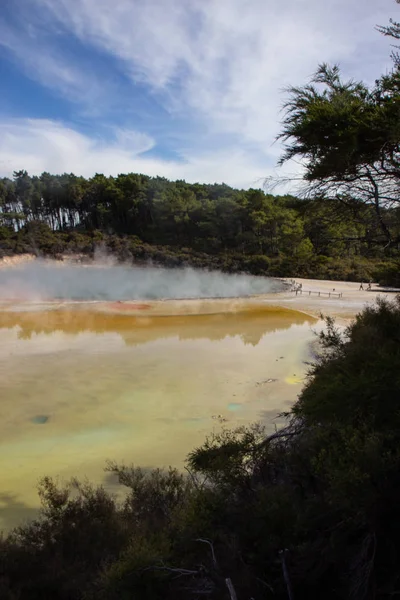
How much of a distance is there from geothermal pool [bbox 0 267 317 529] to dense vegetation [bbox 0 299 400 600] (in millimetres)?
1610

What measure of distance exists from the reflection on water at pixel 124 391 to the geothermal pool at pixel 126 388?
2cm

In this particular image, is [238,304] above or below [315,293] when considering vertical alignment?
below

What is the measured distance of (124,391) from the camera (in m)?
9.86

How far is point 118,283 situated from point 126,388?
2671cm

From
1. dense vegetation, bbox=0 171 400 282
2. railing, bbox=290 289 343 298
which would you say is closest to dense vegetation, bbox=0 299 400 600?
railing, bbox=290 289 343 298

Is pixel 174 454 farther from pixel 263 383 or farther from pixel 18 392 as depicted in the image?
pixel 18 392

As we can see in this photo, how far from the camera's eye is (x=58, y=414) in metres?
8.53

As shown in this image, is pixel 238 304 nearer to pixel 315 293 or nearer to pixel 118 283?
pixel 315 293

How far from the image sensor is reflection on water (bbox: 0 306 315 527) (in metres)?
6.79

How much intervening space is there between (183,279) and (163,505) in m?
33.7

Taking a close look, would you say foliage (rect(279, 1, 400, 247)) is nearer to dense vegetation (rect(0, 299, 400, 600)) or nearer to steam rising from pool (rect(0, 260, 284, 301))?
dense vegetation (rect(0, 299, 400, 600))

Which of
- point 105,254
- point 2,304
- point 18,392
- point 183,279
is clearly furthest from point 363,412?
point 105,254

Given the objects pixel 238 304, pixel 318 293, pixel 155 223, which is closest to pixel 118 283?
pixel 238 304

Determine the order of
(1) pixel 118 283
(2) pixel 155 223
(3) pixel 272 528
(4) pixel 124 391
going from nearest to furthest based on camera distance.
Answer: (3) pixel 272 528 < (4) pixel 124 391 < (1) pixel 118 283 < (2) pixel 155 223
